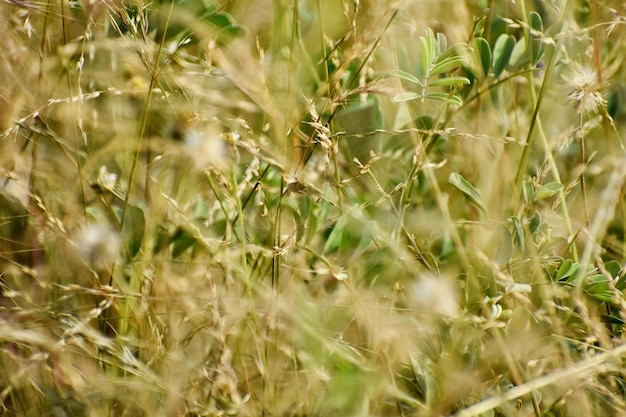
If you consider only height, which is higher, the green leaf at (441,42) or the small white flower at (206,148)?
the green leaf at (441,42)

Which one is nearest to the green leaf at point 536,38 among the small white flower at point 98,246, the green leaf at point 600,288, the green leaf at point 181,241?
the green leaf at point 600,288

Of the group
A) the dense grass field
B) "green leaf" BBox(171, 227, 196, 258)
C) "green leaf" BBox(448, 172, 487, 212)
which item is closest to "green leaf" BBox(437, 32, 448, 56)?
the dense grass field

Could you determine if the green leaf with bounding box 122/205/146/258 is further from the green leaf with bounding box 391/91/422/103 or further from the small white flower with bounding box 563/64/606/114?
the small white flower with bounding box 563/64/606/114

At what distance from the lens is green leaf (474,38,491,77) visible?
1.30 metres

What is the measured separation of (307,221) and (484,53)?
419mm

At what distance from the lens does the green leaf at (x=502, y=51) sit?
4.41ft

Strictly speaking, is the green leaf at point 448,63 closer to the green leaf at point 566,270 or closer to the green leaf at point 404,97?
the green leaf at point 404,97

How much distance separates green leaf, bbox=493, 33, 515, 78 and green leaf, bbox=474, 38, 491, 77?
3 centimetres

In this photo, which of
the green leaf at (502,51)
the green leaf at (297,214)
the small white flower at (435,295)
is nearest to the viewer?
the small white flower at (435,295)

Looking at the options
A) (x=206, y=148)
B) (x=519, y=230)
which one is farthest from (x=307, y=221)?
(x=519, y=230)

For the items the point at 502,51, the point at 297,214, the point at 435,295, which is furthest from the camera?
the point at 502,51

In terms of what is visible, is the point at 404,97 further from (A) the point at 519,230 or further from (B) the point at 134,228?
(B) the point at 134,228

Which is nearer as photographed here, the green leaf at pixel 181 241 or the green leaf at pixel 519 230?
the green leaf at pixel 519 230

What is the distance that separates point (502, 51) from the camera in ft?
4.42
